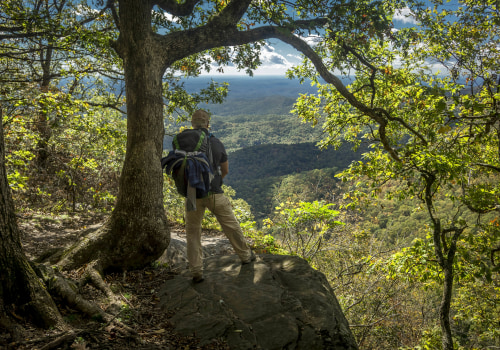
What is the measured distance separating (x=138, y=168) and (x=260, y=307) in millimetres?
2761

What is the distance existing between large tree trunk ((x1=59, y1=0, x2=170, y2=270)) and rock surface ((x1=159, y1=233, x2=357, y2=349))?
2.64ft

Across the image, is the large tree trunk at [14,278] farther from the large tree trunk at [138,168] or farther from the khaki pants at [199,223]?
the large tree trunk at [138,168]

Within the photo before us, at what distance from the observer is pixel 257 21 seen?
6.91 m

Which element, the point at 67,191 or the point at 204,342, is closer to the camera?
the point at 204,342

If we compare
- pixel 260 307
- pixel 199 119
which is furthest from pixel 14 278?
pixel 199 119

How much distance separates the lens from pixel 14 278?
245cm

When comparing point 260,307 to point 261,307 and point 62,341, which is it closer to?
point 261,307

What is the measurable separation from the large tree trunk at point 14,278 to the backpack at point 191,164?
1.67m

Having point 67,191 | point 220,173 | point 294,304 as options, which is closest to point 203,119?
point 220,173

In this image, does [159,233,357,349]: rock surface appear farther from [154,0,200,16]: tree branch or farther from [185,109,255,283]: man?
[154,0,200,16]: tree branch

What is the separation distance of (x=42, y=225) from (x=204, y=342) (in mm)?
7566

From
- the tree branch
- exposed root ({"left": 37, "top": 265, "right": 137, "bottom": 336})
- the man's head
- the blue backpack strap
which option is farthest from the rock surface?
the tree branch

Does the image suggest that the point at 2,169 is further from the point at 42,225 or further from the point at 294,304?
the point at 42,225

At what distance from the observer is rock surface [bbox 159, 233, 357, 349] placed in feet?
9.84
